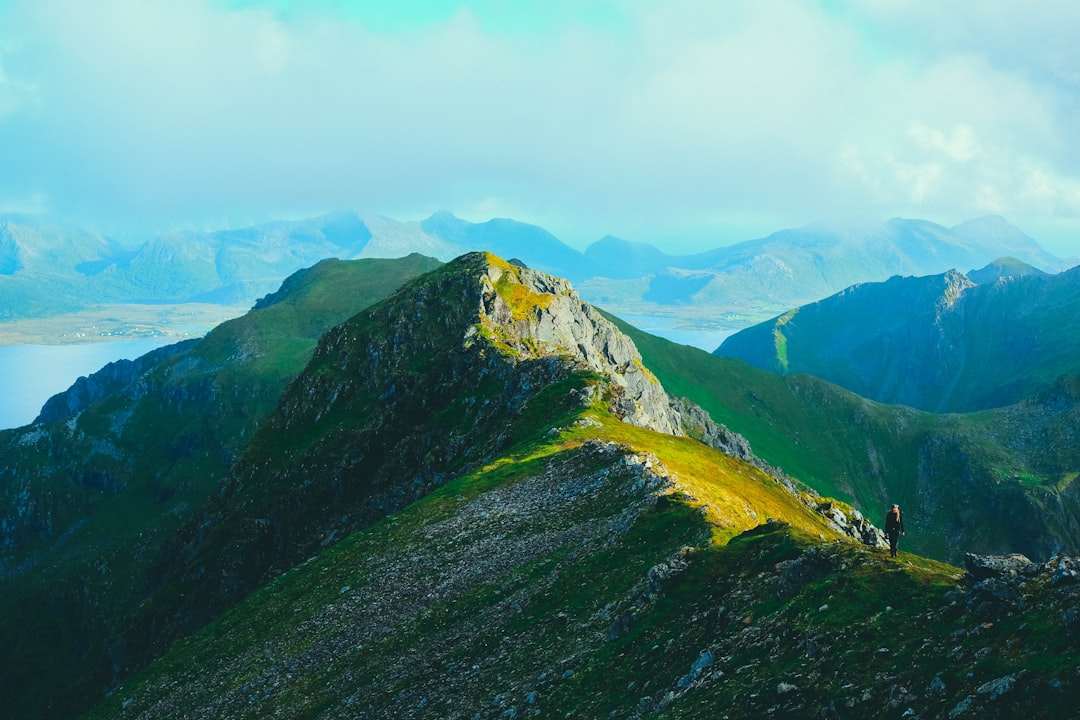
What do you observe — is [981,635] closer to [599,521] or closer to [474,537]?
[599,521]

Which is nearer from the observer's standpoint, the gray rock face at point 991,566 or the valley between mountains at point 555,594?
the valley between mountains at point 555,594

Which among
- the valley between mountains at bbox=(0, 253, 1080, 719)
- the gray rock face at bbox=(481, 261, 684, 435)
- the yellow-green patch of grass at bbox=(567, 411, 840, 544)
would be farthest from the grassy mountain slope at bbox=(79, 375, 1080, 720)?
the gray rock face at bbox=(481, 261, 684, 435)

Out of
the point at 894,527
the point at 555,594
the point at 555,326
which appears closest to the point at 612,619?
the point at 555,594

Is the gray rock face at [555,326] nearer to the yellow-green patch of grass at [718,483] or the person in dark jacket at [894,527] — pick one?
the yellow-green patch of grass at [718,483]

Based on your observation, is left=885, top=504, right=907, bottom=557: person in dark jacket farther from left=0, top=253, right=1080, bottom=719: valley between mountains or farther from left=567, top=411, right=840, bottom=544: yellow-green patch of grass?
left=567, top=411, right=840, bottom=544: yellow-green patch of grass

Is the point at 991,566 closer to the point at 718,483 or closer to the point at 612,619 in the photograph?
the point at 612,619

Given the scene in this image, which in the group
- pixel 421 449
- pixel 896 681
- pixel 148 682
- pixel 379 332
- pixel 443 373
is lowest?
pixel 148 682

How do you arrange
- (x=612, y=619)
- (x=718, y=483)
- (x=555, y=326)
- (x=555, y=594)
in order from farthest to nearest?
1. (x=555, y=326)
2. (x=718, y=483)
3. (x=555, y=594)
4. (x=612, y=619)

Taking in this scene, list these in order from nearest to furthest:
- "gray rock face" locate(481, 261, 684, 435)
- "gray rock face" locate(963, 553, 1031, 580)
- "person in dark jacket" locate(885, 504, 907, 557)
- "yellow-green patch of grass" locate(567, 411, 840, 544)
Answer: "gray rock face" locate(963, 553, 1031, 580) < "person in dark jacket" locate(885, 504, 907, 557) < "yellow-green patch of grass" locate(567, 411, 840, 544) < "gray rock face" locate(481, 261, 684, 435)

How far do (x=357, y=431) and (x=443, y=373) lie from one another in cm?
1754

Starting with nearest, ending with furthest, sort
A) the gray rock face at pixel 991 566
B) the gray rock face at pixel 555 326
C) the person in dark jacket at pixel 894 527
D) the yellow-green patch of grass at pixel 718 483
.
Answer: the gray rock face at pixel 991 566 < the person in dark jacket at pixel 894 527 < the yellow-green patch of grass at pixel 718 483 < the gray rock face at pixel 555 326

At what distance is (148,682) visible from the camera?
57188 millimetres

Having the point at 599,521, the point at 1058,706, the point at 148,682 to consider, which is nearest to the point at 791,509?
the point at 599,521

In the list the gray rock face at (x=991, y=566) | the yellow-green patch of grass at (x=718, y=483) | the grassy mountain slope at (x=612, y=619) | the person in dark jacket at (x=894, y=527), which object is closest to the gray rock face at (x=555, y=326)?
the yellow-green patch of grass at (x=718, y=483)
